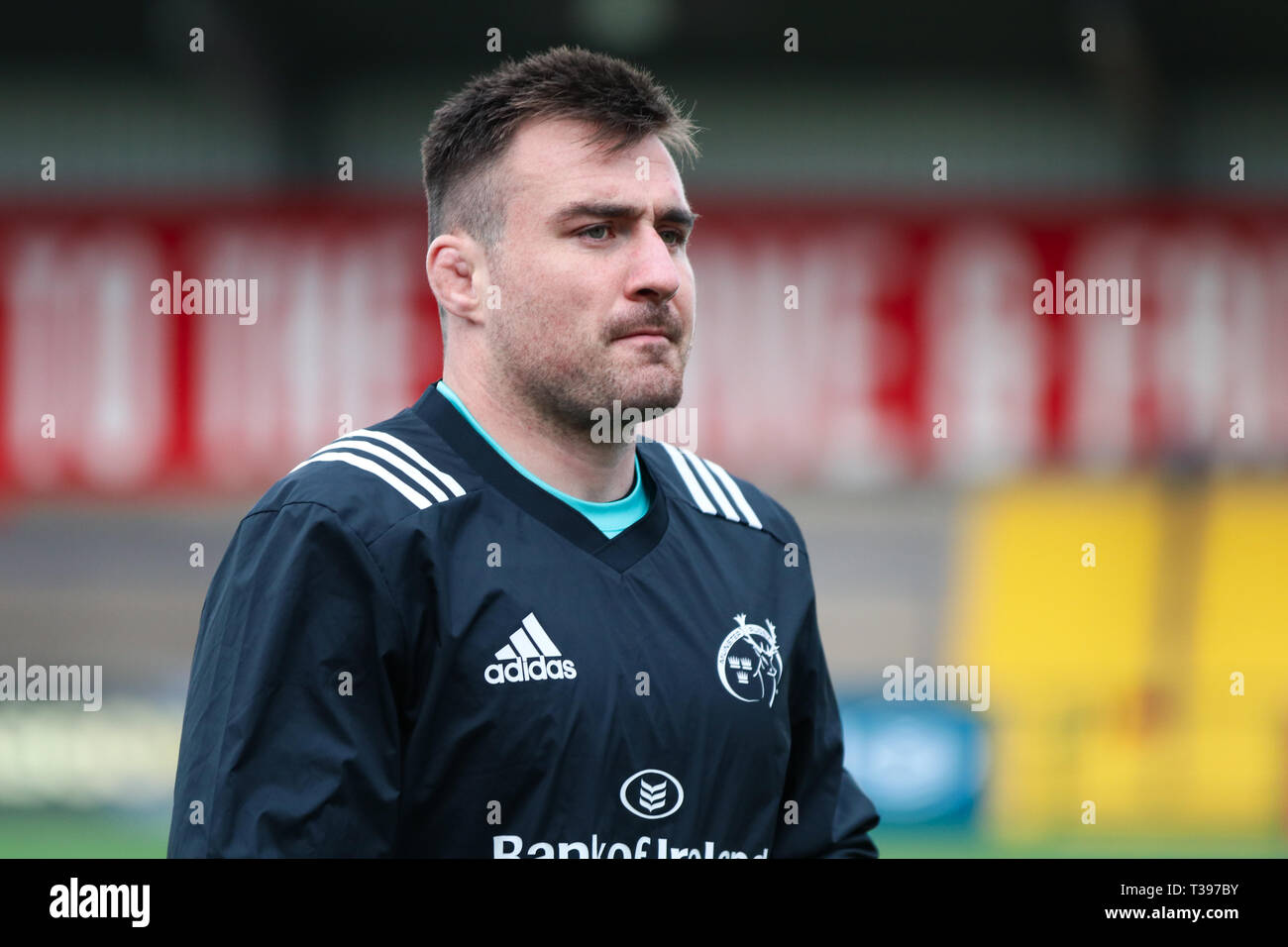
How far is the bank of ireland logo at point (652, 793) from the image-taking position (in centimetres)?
213

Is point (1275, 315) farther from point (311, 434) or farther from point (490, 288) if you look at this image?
point (490, 288)

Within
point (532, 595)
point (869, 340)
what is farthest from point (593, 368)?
point (869, 340)

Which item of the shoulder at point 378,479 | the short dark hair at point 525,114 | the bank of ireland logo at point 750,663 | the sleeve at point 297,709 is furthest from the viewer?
the short dark hair at point 525,114

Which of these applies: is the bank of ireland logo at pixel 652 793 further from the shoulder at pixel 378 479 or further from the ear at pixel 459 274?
the ear at pixel 459 274

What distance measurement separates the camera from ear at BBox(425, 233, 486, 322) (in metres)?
2.45

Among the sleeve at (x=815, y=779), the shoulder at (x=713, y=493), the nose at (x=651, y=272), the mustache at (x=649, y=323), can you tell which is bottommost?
the sleeve at (x=815, y=779)

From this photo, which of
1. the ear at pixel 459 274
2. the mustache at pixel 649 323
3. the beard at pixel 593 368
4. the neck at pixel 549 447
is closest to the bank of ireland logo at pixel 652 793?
the neck at pixel 549 447

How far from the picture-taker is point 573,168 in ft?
7.69

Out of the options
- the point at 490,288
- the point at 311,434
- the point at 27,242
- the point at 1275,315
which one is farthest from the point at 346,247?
the point at 490,288

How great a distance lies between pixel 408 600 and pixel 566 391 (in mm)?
459

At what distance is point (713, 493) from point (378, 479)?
692 mm

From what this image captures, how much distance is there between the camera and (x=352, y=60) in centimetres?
1108

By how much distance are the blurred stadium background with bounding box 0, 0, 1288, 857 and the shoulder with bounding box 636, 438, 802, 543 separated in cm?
660

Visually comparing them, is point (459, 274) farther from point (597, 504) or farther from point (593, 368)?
point (597, 504)
